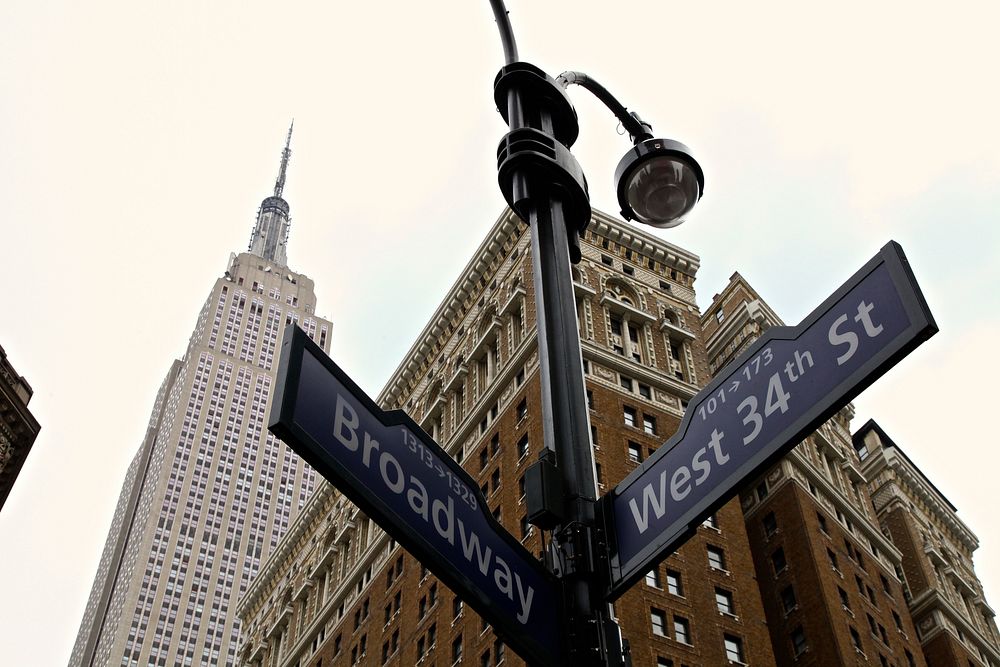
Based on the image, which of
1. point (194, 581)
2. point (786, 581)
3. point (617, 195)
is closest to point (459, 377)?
point (786, 581)

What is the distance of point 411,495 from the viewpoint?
21.7 ft

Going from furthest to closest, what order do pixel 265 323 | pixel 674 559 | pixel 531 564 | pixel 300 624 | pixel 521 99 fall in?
pixel 265 323 < pixel 300 624 < pixel 674 559 < pixel 521 99 < pixel 531 564

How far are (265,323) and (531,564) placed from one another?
184 m

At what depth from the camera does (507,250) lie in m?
78.8

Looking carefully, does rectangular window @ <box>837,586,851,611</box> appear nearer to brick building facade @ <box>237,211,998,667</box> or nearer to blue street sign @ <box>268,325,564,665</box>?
brick building facade @ <box>237,211,998,667</box>

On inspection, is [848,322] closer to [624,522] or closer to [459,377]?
[624,522]

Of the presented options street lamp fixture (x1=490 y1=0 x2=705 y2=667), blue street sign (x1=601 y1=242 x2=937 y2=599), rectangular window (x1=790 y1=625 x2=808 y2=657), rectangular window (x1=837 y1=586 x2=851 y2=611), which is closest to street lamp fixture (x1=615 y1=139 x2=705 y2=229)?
street lamp fixture (x1=490 y1=0 x2=705 y2=667)

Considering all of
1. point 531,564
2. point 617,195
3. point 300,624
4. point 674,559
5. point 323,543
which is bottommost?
point 531,564

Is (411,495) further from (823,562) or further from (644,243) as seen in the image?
(644,243)

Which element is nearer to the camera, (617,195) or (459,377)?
(617,195)

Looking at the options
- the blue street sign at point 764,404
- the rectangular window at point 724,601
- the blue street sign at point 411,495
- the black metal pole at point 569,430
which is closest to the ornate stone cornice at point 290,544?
the rectangular window at point 724,601

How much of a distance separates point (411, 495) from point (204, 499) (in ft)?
524

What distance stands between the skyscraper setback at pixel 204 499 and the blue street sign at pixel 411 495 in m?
132

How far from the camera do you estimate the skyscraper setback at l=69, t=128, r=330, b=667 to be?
142 m
